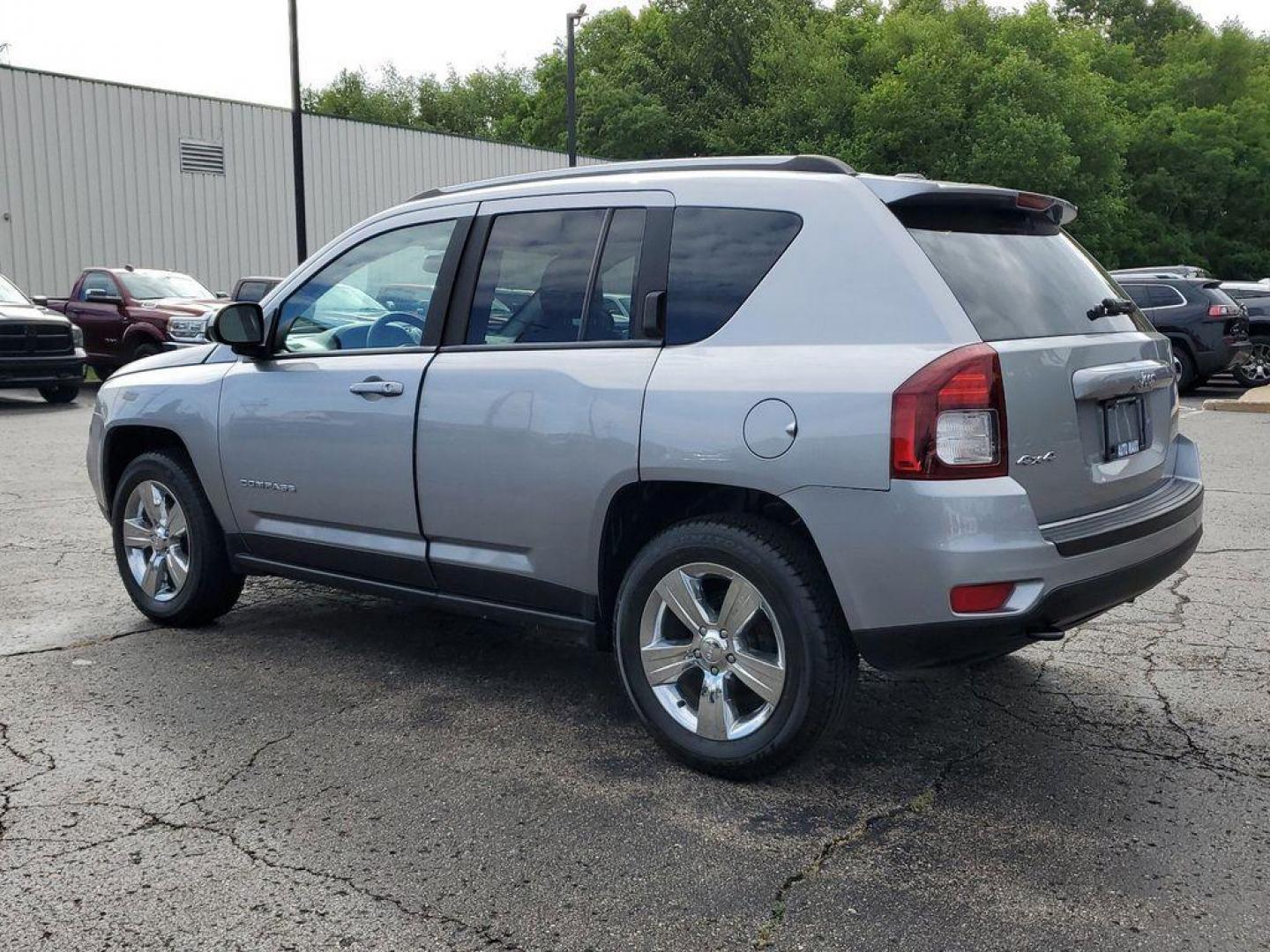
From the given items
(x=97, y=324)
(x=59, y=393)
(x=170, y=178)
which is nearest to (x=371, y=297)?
(x=59, y=393)

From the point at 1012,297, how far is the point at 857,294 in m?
0.49

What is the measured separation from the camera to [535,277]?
438 centimetres

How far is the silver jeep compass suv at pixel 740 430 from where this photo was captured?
3.44 metres

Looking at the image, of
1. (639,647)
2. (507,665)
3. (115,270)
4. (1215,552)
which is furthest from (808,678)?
(115,270)

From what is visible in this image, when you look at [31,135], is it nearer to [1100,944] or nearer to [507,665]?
[507,665]

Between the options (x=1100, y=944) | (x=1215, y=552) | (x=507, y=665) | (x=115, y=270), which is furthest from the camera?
(x=115, y=270)

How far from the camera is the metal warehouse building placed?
24422mm

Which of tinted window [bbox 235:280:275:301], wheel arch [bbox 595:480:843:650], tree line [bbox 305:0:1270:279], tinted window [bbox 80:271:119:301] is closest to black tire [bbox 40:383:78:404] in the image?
tinted window [bbox 80:271:119:301]

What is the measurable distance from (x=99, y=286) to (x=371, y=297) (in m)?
15.7

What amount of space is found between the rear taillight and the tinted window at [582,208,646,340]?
103 centimetres

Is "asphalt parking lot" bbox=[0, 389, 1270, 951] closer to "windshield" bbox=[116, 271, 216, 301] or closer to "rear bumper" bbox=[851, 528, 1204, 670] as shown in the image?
"rear bumper" bbox=[851, 528, 1204, 670]

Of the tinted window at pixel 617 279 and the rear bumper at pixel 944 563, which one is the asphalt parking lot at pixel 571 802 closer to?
the rear bumper at pixel 944 563

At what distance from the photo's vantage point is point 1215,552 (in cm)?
710

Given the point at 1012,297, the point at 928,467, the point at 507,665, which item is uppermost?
the point at 1012,297
